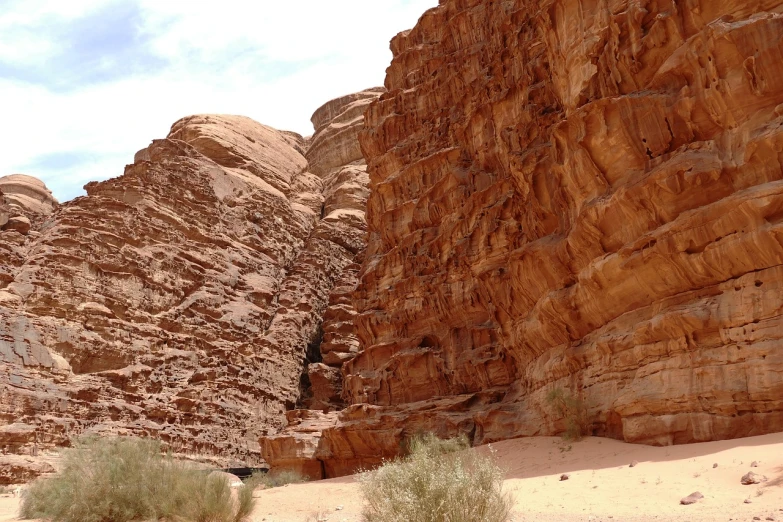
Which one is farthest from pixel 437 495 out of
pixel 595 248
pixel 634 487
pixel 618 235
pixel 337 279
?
pixel 337 279

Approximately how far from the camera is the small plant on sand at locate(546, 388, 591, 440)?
658 inches

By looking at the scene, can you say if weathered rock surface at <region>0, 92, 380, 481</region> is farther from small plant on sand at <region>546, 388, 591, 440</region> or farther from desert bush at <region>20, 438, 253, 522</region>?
small plant on sand at <region>546, 388, 591, 440</region>

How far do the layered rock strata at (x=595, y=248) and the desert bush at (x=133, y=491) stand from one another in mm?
8459

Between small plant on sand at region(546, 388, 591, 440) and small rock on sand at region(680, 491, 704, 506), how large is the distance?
718 cm

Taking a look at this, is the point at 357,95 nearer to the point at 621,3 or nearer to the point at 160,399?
the point at 160,399

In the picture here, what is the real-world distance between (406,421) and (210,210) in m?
27.0

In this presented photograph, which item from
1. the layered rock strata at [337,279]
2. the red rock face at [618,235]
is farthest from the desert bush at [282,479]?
the red rock face at [618,235]

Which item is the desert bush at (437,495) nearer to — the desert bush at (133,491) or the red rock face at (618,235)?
the desert bush at (133,491)

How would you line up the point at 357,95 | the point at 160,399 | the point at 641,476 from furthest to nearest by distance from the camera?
the point at 357,95
the point at 160,399
the point at 641,476

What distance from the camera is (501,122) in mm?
26562

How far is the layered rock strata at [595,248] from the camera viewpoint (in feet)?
42.7

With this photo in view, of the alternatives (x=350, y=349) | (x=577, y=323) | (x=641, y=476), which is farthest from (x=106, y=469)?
(x=350, y=349)

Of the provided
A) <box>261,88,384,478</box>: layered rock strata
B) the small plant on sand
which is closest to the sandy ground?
the small plant on sand

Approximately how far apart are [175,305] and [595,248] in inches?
1199
